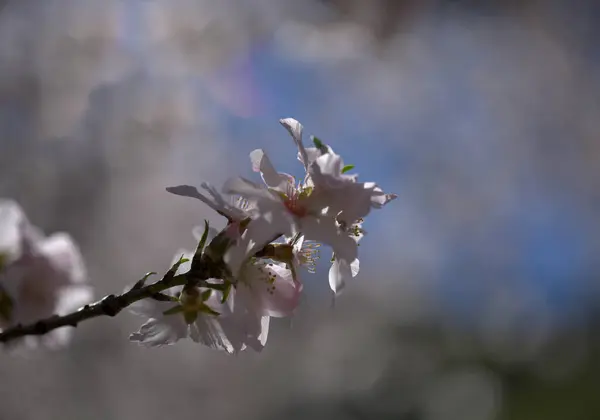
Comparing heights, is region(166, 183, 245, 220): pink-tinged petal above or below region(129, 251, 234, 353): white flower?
above

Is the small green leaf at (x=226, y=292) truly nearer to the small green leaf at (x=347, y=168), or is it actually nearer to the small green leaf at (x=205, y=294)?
the small green leaf at (x=205, y=294)

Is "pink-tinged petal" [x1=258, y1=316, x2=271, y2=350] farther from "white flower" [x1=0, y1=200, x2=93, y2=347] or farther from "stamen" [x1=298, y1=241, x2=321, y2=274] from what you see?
"white flower" [x1=0, y1=200, x2=93, y2=347]

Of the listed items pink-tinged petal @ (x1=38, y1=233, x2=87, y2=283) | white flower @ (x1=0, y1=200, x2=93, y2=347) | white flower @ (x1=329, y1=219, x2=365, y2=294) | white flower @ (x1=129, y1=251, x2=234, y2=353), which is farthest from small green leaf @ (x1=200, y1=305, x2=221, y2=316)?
pink-tinged petal @ (x1=38, y1=233, x2=87, y2=283)

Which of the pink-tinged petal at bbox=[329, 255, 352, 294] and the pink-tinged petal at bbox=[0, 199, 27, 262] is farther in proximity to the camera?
the pink-tinged petal at bbox=[0, 199, 27, 262]

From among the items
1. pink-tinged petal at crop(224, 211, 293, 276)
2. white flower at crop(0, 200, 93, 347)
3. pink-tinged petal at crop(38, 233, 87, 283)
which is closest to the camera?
pink-tinged petal at crop(224, 211, 293, 276)

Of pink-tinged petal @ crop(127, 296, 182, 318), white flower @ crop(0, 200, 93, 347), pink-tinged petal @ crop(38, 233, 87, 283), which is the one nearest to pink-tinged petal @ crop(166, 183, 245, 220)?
pink-tinged petal @ crop(127, 296, 182, 318)

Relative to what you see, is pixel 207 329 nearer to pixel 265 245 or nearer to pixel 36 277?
pixel 265 245

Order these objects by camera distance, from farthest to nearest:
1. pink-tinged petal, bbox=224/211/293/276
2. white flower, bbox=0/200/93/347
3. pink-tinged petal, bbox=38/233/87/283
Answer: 1. pink-tinged petal, bbox=38/233/87/283
2. white flower, bbox=0/200/93/347
3. pink-tinged petal, bbox=224/211/293/276

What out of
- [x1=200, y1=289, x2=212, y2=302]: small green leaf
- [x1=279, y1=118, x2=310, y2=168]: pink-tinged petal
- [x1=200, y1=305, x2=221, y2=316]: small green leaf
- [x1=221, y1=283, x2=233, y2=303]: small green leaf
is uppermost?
[x1=279, y1=118, x2=310, y2=168]: pink-tinged petal
